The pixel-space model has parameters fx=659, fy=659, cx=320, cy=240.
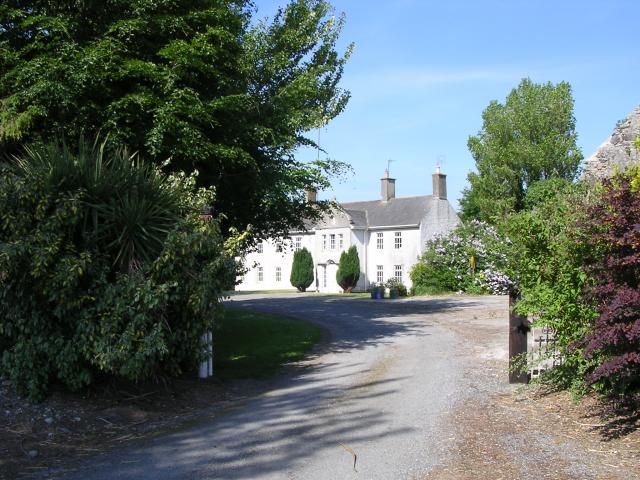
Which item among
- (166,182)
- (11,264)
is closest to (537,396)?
(166,182)

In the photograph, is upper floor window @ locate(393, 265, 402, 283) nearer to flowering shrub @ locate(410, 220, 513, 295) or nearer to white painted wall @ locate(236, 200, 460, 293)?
white painted wall @ locate(236, 200, 460, 293)

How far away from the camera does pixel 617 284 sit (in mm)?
7375

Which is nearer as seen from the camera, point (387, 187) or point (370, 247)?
point (370, 247)

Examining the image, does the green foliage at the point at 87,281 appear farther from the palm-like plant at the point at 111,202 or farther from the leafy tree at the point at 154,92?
the leafy tree at the point at 154,92

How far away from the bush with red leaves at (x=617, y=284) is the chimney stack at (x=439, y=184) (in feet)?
132

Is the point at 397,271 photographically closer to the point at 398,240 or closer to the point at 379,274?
the point at 379,274

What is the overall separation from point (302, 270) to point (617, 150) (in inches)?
1580

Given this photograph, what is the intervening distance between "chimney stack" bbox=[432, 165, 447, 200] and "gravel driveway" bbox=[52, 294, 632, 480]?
32803 millimetres

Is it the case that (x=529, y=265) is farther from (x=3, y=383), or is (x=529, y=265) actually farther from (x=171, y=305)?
(x=3, y=383)

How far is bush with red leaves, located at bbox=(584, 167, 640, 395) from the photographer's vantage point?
695 centimetres

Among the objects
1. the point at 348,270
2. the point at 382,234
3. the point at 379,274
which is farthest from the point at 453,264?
the point at 382,234

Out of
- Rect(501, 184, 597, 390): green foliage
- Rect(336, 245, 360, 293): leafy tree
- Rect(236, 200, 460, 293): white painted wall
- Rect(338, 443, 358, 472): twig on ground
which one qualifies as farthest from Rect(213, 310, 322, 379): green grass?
Rect(336, 245, 360, 293): leafy tree

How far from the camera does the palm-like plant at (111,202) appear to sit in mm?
9008

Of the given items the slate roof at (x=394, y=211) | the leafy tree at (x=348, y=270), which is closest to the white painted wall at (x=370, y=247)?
the slate roof at (x=394, y=211)
